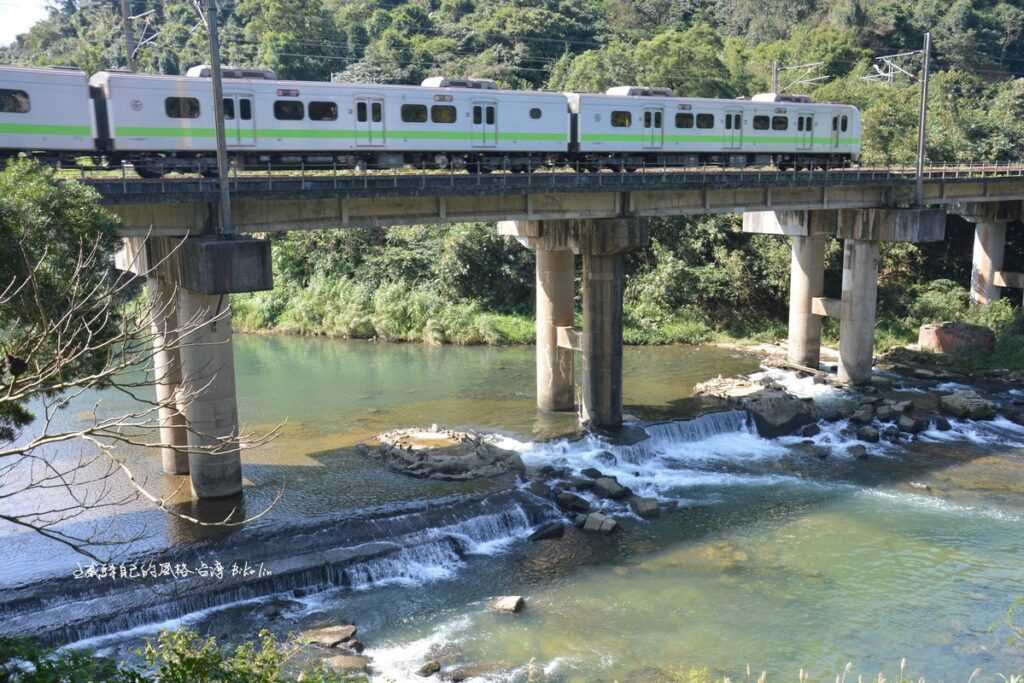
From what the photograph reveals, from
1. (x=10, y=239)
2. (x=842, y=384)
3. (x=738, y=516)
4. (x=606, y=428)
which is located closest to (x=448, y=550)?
(x=738, y=516)

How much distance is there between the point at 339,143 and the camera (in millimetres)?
26953

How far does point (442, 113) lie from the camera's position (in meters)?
28.3

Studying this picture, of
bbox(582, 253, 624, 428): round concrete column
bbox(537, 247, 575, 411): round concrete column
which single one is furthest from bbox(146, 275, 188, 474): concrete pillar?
bbox(582, 253, 624, 428): round concrete column

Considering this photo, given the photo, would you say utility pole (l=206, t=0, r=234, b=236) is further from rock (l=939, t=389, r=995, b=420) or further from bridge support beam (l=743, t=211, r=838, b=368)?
rock (l=939, t=389, r=995, b=420)

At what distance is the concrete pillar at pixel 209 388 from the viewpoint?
21562 millimetres

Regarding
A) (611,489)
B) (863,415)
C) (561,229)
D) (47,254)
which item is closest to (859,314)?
(863,415)

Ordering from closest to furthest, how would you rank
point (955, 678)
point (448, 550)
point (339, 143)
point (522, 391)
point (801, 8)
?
1. point (955, 678)
2. point (448, 550)
3. point (339, 143)
4. point (522, 391)
5. point (801, 8)

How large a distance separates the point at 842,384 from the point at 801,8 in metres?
72.7

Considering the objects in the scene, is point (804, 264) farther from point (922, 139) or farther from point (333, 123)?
point (333, 123)

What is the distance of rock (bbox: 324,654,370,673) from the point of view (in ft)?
52.3

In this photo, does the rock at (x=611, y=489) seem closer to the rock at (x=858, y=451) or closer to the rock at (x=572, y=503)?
the rock at (x=572, y=503)

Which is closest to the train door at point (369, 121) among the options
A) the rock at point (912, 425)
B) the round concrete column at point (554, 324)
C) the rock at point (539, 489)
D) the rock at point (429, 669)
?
the round concrete column at point (554, 324)

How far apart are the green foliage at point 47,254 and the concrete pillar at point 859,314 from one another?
87.0ft

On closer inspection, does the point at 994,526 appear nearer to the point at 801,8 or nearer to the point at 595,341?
the point at 595,341
